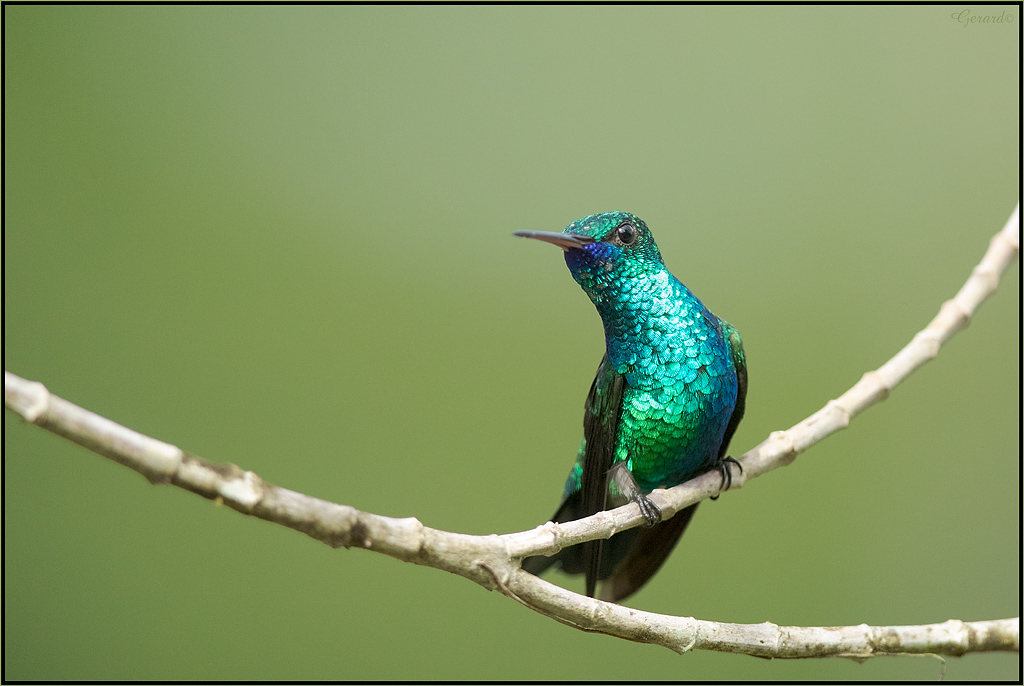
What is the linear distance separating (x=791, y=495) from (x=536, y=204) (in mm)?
1662

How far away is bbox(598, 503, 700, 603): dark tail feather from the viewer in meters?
1.57

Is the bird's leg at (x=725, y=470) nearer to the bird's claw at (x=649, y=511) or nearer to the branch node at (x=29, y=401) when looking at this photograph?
the bird's claw at (x=649, y=511)

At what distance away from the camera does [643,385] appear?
4.56ft

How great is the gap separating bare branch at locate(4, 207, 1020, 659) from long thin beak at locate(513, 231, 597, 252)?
0.42 metres

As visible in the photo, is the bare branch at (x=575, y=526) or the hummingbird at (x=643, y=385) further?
the hummingbird at (x=643, y=385)

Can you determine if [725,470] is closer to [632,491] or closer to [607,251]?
[632,491]

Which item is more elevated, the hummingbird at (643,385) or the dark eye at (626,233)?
the dark eye at (626,233)

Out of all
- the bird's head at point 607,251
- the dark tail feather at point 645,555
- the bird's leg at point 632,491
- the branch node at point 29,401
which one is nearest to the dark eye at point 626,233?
the bird's head at point 607,251

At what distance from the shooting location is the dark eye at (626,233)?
1266 millimetres

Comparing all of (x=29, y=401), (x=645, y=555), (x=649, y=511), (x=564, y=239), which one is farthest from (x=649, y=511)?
(x=29, y=401)

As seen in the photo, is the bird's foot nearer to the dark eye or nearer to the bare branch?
the bare branch

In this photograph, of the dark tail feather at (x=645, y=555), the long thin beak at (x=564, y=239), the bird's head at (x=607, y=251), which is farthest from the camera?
the dark tail feather at (x=645, y=555)

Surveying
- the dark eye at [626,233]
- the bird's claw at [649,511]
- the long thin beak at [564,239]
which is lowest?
the bird's claw at [649,511]

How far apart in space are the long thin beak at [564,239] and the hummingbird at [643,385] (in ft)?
0.07
